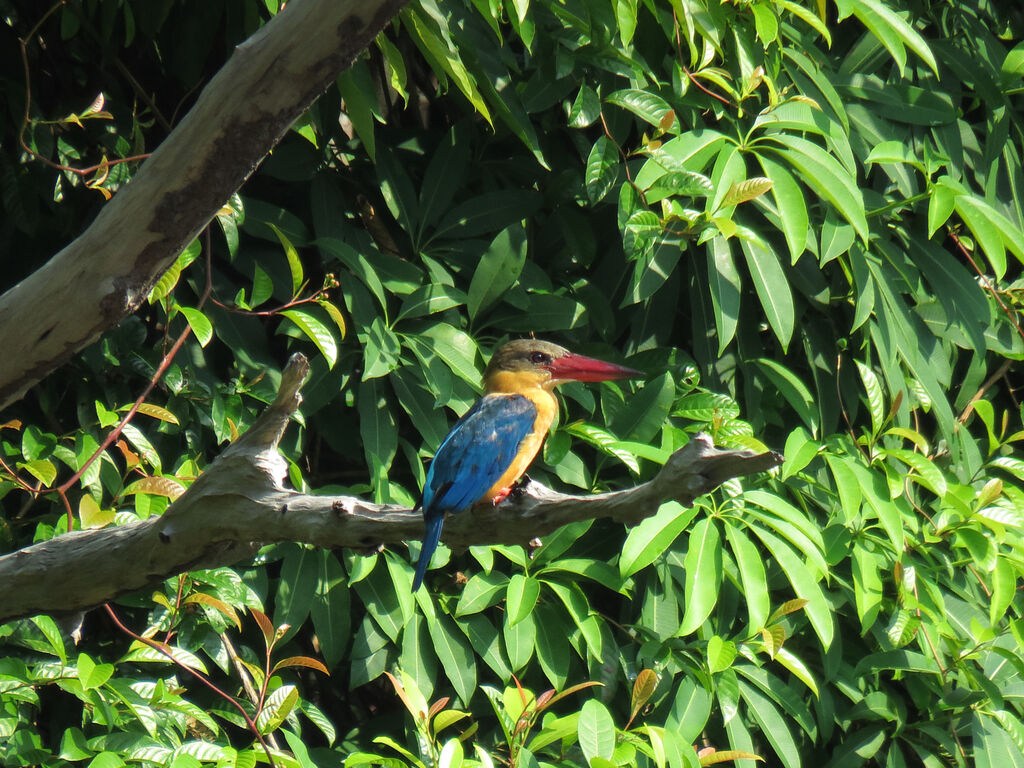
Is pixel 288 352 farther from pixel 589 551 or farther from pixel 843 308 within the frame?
pixel 843 308

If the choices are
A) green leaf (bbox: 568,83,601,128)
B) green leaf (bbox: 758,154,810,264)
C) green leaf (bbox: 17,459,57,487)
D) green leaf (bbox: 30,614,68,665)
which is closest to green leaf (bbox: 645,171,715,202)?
green leaf (bbox: 758,154,810,264)

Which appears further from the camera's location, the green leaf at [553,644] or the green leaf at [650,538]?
the green leaf at [553,644]

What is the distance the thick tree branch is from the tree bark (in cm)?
29

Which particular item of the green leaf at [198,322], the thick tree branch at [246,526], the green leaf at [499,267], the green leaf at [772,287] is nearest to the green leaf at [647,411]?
the green leaf at [772,287]

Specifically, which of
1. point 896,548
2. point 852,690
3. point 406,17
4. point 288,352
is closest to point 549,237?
point 288,352

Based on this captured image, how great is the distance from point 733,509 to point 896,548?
414 millimetres

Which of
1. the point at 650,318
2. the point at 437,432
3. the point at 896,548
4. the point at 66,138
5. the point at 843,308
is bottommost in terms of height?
the point at 896,548

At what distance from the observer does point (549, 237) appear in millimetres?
3021

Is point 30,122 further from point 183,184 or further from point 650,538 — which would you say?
point 650,538

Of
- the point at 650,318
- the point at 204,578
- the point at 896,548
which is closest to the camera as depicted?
the point at 204,578

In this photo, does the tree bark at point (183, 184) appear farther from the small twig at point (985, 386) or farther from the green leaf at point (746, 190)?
the small twig at point (985, 386)

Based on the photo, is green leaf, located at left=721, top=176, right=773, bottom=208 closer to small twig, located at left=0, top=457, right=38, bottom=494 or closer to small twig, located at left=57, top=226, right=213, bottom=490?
small twig, located at left=57, top=226, right=213, bottom=490

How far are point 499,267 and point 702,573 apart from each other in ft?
2.89

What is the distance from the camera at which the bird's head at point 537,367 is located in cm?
276
